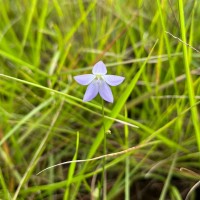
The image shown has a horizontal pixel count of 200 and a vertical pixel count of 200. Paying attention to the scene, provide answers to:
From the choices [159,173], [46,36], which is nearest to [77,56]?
[46,36]

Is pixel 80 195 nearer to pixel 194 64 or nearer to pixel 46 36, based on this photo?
A: pixel 194 64

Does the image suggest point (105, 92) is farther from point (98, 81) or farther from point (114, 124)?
point (114, 124)

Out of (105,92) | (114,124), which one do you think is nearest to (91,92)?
(105,92)

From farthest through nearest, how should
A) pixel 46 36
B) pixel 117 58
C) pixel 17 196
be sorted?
1. pixel 46 36
2. pixel 117 58
3. pixel 17 196

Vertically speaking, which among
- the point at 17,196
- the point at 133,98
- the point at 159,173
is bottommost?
the point at 17,196

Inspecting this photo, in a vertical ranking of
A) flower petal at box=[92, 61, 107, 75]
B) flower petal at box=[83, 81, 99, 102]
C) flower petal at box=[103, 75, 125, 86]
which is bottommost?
flower petal at box=[83, 81, 99, 102]

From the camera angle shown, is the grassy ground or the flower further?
the grassy ground
